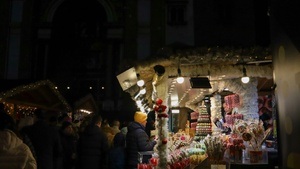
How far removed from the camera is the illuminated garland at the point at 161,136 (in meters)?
6.89

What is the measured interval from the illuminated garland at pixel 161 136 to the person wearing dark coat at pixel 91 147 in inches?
47.0

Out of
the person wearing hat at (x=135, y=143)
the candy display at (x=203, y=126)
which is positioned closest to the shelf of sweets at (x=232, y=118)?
the candy display at (x=203, y=126)

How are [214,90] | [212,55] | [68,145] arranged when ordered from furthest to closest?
[214,90]
[68,145]
[212,55]

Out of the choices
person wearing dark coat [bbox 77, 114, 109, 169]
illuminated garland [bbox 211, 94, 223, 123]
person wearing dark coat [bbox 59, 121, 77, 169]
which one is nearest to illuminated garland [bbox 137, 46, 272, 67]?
person wearing dark coat [bbox 77, 114, 109, 169]

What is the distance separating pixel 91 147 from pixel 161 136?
1546 mm

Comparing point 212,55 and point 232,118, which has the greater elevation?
point 212,55

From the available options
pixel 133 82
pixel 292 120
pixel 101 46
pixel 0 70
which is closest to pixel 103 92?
pixel 101 46

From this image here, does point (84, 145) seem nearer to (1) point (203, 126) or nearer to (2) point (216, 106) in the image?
(1) point (203, 126)

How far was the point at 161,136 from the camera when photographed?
284 inches

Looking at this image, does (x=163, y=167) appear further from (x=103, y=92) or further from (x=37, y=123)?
(x=103, y=92)

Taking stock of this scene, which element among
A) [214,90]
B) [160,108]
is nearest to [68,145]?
[160,108]

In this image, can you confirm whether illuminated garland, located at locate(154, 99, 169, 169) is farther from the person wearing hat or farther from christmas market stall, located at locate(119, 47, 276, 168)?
the person wearing hat

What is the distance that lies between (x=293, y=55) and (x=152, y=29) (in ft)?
69.4

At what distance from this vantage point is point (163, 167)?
22.6 feet
